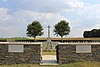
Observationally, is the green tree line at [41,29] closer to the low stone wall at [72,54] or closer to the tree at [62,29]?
the tree at [62,29]

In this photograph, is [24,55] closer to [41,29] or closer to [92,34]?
[41,29]

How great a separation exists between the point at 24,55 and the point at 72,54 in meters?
3.20

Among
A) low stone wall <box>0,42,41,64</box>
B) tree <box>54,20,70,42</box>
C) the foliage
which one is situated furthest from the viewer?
the foliage

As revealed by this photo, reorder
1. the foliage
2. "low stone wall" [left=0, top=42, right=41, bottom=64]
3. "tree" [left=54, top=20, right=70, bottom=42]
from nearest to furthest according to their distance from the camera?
"low stone wall" [left=0, top=42, right=41, bottom=64] → "tree" [left=54, top=20, right=70, bottom=42] → the foliage

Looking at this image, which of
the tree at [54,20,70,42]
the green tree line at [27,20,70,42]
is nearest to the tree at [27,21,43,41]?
the green tree line at [27,20,70,42]

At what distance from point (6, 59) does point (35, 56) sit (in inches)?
76.7

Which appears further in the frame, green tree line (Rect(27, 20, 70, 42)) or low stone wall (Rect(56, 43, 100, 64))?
green tree line (Rect(27, 20, 70, 42))

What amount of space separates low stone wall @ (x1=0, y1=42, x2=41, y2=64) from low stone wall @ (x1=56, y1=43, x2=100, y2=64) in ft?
4.82

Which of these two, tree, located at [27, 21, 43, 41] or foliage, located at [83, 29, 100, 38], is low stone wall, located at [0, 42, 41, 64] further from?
foliage, located at [83, 29, 100, 38]

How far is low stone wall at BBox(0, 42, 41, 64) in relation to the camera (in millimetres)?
18469

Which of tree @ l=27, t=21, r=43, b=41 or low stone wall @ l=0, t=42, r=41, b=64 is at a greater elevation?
tree @ l=27, t=21, r=43, b=41

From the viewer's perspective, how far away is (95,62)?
18.2 meters

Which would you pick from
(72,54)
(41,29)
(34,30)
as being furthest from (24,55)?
(41,29)

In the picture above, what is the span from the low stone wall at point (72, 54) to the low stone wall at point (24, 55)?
4.82ft
